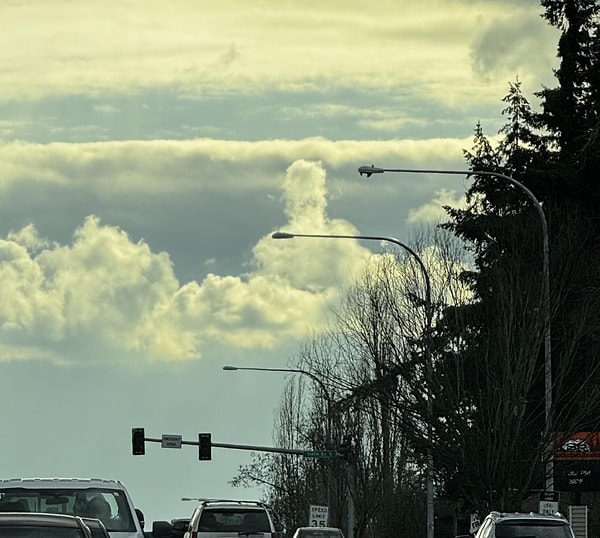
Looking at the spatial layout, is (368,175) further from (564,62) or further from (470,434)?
(564,62)

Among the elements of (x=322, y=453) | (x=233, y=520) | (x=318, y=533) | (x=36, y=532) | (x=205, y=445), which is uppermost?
(x=205, y=445)

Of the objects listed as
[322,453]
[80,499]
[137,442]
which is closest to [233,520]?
[80,499]

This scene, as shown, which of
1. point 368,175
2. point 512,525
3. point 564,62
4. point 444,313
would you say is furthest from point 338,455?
point 512,525

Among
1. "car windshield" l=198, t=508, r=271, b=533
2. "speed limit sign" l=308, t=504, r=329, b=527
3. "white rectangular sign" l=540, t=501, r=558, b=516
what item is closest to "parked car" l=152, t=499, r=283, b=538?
"car windshield" l=198, t=508, r=271, b=533

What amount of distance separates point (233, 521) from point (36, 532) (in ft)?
58.9

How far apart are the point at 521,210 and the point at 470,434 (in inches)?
683

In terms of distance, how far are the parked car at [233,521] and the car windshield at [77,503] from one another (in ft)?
38.3

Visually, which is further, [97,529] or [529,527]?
[529,527]

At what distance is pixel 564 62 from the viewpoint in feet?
207

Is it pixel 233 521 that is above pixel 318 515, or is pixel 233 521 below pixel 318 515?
below

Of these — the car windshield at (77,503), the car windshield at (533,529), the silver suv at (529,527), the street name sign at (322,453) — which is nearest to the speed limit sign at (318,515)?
the street name sign at (322,453)

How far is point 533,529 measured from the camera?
25312 millimetres

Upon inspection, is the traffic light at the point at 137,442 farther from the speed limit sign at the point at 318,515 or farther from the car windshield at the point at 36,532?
the car windshield at the point at 36,532

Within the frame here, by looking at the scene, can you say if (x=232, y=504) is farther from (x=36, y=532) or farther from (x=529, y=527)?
(x=36, y=532)
